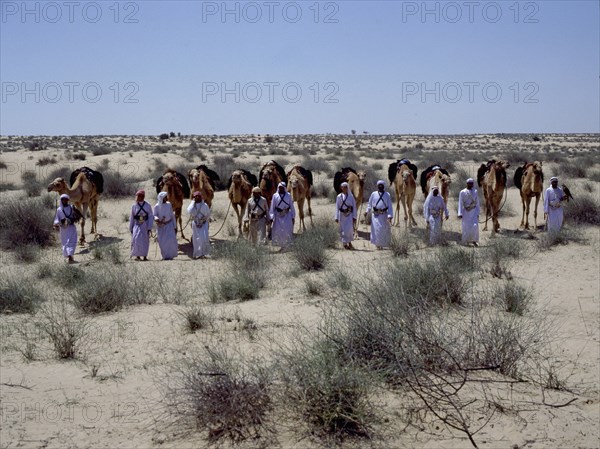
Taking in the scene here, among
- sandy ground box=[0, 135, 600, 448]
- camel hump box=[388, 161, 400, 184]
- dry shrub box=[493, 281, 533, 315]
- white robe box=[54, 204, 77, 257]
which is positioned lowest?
sandy ground box=[0, 135, 600, 448]

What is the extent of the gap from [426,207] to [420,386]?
1004 centimetres

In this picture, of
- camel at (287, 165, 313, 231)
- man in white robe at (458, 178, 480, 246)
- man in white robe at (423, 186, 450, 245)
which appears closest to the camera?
man in white robe at (423, 186, 450, 245)

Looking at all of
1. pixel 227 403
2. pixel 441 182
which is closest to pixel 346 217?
pixel 441 182

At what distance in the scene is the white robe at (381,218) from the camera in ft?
49.3

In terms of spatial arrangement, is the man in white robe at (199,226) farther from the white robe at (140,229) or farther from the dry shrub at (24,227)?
the dry shrub at (24,227)

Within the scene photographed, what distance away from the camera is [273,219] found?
15.0 metres

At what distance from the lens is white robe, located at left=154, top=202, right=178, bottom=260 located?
1429 cm

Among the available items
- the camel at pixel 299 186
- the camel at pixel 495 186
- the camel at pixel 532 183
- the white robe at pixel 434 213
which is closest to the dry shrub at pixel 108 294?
the camel at pixel 299 186

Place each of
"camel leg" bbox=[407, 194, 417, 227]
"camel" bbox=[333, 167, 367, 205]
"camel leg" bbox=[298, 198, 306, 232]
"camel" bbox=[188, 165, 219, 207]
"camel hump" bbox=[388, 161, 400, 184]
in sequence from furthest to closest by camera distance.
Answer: "camel hump" bbox=[388, 161, 400, 184] < "camel leg" bbox=[407, 194, 417, 227] < "camel" bbox=[333, 167, 367, 205] < "camel leg" bbox=[298, 198, 306, 232] < "camel" bbox=[188, 165, 219, 207]

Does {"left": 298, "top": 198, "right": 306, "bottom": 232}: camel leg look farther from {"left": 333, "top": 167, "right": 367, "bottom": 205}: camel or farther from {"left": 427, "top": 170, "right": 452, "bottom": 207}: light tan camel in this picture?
{"left": 427, "top": 170, "right": 452, "bottom": 207}: light tan camel

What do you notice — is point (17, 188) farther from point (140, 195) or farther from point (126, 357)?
point (126, 357)

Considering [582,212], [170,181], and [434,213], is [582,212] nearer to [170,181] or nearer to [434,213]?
[434,213]

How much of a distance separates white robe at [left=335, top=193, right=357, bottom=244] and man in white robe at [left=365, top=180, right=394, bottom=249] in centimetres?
47

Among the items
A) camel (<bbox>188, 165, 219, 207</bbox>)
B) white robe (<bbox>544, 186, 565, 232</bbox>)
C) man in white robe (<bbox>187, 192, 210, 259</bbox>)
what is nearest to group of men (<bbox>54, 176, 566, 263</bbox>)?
man in white robe (<bbox>187, 192, 210, 259</bbox>)
